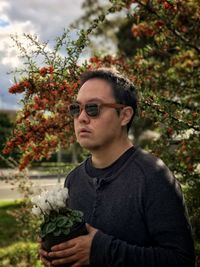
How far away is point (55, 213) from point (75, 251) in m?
0.24

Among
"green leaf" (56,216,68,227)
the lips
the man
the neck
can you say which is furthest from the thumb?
the lips

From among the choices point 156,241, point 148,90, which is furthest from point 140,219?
point 148,90

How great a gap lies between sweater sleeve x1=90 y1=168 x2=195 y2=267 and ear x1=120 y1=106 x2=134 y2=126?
0.48 m

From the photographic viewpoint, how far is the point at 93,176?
9.02ft

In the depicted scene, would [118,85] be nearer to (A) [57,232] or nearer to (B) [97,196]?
(B) [97,196]

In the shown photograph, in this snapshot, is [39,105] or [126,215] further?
[39,105]

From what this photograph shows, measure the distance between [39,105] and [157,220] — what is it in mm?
3361

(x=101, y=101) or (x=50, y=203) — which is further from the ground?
(x=101, y=101)

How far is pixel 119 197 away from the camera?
2.49 metres

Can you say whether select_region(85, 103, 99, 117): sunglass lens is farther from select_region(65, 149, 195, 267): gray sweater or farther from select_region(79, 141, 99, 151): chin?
select_region(65, 149, 195, 267): gray sweater

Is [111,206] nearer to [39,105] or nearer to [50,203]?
[50,203]

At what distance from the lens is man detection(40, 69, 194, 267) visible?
235 cm

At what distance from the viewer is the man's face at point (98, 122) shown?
8.70 feet

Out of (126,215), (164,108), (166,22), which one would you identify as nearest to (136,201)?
(126,215)
